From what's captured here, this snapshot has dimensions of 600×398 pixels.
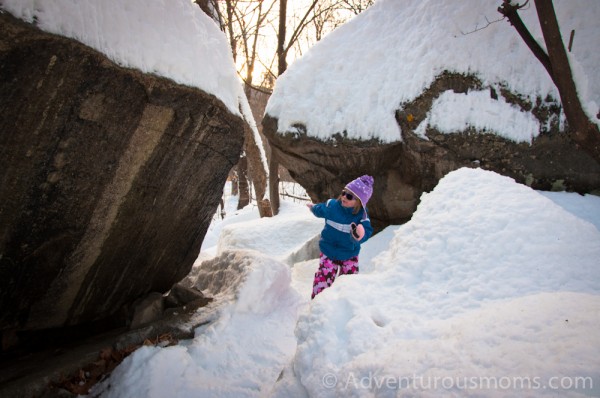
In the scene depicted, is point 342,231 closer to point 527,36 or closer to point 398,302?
point 398,302

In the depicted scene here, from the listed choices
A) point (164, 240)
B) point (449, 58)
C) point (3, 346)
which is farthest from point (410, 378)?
point (449, 58)

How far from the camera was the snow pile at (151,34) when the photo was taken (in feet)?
6.05

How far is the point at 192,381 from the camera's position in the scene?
8.43 feet

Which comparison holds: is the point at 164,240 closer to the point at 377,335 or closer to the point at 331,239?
the point at 331,239

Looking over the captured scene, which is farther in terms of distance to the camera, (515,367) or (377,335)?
(377,335)

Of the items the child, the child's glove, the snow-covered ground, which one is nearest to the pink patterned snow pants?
the child

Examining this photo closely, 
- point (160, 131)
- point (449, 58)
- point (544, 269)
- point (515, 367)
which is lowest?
point (515, 367)

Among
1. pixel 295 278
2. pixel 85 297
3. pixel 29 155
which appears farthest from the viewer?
pixel 295 278

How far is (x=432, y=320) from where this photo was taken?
211cm

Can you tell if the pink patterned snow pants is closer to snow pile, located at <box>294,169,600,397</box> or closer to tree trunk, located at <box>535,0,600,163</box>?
snow pile, located at <box>294,169,600,397</box>

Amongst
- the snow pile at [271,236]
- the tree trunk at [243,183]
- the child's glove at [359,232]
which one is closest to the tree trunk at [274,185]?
the snow pile at [271,236]

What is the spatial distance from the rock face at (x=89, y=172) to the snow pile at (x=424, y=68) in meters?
3.54

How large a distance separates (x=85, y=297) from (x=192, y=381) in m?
1.44

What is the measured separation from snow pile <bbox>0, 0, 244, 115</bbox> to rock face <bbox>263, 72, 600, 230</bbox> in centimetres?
337
